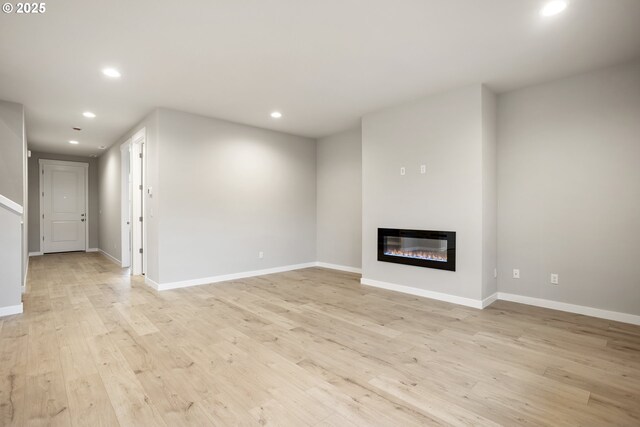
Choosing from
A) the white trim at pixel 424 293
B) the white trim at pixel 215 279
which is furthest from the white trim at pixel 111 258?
the white trim at pixel 424 293

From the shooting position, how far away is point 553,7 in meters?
2.31

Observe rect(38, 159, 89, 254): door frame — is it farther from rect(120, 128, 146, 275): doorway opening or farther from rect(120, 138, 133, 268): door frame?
rect(120, 128, 146, 275): doorway opening

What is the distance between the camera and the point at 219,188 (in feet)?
16.7

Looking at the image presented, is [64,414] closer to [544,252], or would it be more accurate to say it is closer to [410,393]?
[410,393]

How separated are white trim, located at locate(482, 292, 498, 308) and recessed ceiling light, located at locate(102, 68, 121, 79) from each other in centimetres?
479

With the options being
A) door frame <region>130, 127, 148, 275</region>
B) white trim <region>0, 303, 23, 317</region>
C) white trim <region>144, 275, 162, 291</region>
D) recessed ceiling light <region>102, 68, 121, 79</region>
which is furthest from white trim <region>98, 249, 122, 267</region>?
recessed ceiling light <region>102, 68, 121, 79</region>

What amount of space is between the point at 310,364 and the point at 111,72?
3.53 m

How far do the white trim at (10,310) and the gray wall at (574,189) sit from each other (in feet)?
18.5

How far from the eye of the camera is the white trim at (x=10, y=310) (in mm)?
3363

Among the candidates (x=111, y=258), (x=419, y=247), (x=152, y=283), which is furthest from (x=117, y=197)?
(x=419, y=247)

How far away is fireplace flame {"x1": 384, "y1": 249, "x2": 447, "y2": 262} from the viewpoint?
3988mm

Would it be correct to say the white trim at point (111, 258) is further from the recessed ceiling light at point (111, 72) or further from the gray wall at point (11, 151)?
the recessed ceiling light at point (111, 72)

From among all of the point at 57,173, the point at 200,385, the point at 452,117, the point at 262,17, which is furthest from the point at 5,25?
the point at 57,173

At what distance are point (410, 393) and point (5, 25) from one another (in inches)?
159
